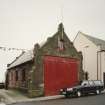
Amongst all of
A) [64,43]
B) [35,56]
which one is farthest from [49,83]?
[64,43]

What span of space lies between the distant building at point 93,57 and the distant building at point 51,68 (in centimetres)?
563

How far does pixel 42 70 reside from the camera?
2828 cm

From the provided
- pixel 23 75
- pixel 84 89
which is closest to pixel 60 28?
pixel 23 75

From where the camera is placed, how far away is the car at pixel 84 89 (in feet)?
85.4

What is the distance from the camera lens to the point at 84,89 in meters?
27.1

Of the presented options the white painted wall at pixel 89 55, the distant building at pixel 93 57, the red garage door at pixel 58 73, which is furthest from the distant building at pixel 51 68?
the white painted wall at pixel 89 55

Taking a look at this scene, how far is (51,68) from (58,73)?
1.28 m

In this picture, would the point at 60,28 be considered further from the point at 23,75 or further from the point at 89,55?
the point at 89,55

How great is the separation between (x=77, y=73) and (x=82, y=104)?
13.6m

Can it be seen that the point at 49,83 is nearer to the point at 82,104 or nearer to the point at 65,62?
the point at 65,62

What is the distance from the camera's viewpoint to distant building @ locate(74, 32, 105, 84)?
36906 millimetres

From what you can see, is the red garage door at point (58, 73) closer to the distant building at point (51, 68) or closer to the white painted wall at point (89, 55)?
the distant building at point (51, 68)

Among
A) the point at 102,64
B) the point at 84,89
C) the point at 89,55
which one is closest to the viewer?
the point at 84,89

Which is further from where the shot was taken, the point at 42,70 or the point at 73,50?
the point at 73,50
